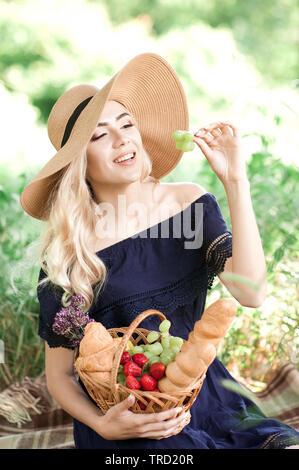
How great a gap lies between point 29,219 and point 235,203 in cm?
146

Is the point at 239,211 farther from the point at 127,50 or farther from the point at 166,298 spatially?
the point at 127,50

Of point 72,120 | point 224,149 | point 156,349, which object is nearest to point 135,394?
point 156,349

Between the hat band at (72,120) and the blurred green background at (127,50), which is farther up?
the blurred green background at (127,50)

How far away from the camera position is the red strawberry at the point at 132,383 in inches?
46.4

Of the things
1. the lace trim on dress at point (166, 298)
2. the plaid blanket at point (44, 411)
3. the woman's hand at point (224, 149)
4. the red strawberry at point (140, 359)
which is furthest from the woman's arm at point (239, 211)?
the plaid blanket at point (44, 411)

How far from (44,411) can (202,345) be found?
1.27 m

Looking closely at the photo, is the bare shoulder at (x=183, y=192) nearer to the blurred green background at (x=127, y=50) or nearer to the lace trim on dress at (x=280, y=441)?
the lace trim on dress at (x=280, y=441)

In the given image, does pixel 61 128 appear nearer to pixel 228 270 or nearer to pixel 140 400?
pixel 228 270

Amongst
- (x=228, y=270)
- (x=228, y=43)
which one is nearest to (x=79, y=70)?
(x=228, y=43)

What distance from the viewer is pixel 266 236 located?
2406 millimetres

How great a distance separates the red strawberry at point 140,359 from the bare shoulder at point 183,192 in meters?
0.55

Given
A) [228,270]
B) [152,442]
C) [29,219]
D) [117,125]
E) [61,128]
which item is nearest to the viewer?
[152,442]

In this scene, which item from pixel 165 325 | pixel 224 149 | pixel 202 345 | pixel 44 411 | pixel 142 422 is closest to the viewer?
pixel 202 345

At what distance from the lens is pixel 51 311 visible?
160 cm
